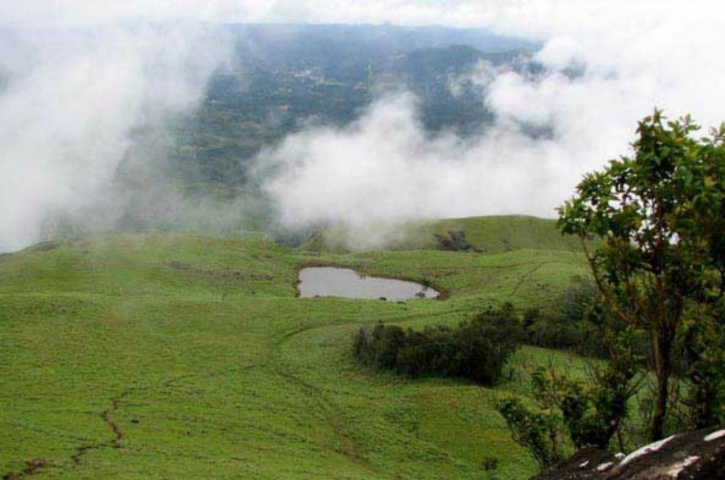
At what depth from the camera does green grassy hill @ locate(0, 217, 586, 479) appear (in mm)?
43750

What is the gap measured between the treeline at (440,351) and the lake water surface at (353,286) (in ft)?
117

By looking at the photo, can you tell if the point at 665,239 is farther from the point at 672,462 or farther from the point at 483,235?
the point at 483,235

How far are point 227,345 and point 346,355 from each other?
1358cm

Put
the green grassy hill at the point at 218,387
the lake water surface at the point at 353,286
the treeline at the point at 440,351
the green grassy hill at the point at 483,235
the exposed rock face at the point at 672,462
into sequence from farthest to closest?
the green grassy hill at the point at 483,235 → the lake water surface at the point at 353,286 → the treeline at the point at 440,351 → the green grassy hill at the point at 218,387 → the exposed rock face at the point at 672,462

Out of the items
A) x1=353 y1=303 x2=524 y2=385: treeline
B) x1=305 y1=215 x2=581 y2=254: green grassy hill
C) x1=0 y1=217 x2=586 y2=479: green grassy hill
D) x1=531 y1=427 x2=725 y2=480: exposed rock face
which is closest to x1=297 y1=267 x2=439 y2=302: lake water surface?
x1=0 y1=217 x2=586 y2=479: green grassy hill

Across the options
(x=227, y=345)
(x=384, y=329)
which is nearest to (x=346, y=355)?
(x=384, y=329)

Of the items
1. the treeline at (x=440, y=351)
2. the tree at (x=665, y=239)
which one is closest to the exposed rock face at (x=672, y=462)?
the tree at (x=665, y=239)

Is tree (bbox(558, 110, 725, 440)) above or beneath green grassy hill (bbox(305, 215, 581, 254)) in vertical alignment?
beneath

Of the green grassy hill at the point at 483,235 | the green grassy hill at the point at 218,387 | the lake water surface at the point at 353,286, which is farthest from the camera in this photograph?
the green grassy hill at the point at 483,235

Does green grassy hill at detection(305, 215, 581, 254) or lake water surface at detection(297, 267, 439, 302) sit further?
green grassy hill at detection(305, 215, 581, 254)

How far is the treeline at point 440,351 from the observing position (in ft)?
223

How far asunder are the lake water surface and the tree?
94.5 m

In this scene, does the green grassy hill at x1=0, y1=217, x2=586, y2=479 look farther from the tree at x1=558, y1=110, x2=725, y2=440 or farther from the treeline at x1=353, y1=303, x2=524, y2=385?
the tree at x1=558, y1=110, x2=725, y2=440

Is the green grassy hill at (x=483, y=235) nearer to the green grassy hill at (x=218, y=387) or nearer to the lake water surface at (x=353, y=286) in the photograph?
the lake water surface at (x=353, y=286)
